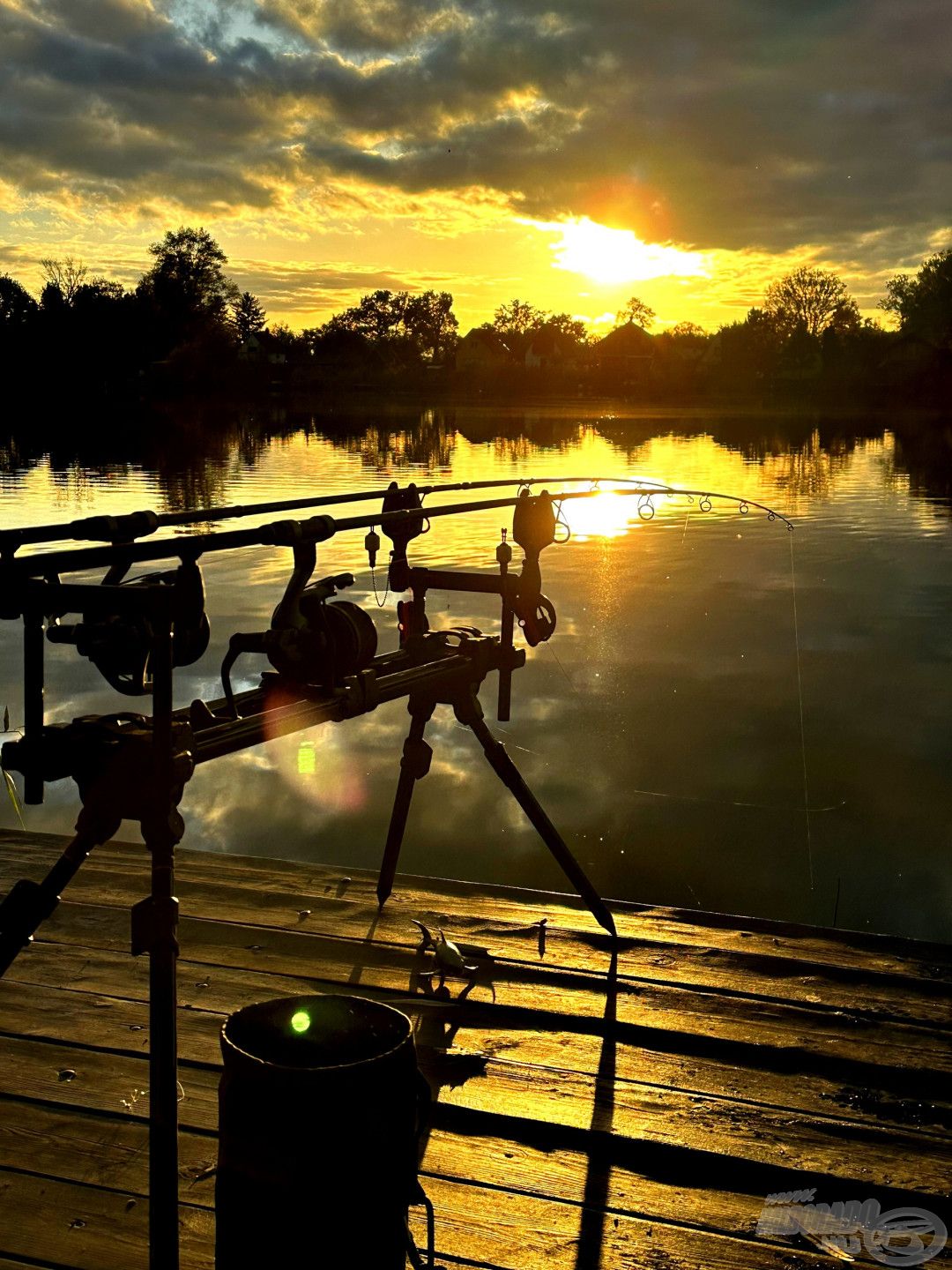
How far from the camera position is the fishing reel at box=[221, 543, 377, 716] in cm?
314

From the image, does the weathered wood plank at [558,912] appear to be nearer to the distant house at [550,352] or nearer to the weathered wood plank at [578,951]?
the weathered wood plank at [578,951]

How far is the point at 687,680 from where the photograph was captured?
40.5 feet

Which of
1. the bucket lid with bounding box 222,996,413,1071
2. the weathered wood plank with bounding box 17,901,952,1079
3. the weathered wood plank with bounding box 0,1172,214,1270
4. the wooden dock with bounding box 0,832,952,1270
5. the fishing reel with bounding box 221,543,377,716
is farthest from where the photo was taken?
the weathered wood plank with bounding box 17,901,952,1079

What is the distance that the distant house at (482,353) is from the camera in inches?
4819

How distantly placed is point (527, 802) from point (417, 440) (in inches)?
1796

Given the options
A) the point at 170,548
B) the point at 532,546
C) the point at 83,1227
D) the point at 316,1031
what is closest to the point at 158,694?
the point at 170,548

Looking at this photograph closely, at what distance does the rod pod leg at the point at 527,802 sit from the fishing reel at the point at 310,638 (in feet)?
2.81

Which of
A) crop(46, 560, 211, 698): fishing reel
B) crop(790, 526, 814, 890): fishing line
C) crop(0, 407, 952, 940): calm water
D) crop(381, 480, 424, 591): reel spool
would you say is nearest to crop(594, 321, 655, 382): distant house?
crop(0, 407, 952, 940): calm water

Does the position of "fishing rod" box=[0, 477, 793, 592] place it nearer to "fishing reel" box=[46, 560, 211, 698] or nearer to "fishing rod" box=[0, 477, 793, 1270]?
"fishing rod" box=[0, 477, 793, 1270]

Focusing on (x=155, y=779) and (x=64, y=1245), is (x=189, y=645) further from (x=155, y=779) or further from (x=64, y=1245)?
(x=64, y=1245)

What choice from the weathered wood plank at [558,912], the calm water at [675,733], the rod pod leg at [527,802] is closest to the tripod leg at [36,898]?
the rod pod leg at [527,802]

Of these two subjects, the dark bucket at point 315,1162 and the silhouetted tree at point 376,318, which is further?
the silhouetted tree at point 376,318

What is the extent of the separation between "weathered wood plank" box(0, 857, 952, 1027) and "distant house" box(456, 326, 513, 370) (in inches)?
4640

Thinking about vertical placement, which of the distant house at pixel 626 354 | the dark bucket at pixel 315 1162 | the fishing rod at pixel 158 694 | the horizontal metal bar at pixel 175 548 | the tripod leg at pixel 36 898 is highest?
the distant house at pixel 626 354
